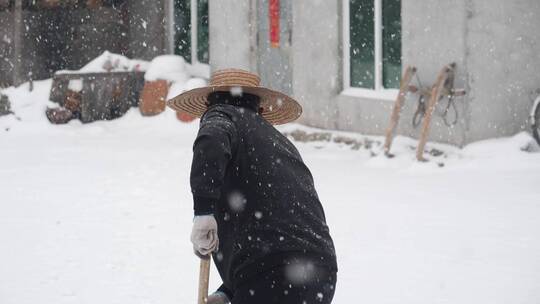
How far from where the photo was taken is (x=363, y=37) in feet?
40.4

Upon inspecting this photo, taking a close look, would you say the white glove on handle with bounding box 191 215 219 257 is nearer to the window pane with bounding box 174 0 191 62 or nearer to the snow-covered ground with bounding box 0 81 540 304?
the snow-covered ground with bounding box 0 81 540 304

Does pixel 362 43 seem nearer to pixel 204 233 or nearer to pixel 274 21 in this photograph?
pixel 274 21

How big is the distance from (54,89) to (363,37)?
635 cm

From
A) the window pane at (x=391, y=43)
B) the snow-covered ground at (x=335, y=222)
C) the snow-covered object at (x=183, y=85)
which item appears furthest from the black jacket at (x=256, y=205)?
the snow-covered object at (x=183, y=85)

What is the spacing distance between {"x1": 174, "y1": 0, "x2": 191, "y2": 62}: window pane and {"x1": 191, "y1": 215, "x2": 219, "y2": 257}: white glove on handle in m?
13.8

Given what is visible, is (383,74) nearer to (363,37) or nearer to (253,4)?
(363,37)

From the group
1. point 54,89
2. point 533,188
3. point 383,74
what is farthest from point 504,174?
point 54,89

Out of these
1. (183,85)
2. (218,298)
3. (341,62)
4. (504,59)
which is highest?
(504,59)

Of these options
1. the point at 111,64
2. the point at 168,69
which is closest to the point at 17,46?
the point at 111,64

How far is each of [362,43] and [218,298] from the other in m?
9.18

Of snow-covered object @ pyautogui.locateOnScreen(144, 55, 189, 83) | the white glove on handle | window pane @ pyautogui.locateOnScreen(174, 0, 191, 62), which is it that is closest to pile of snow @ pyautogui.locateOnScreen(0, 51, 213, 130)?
snow-covered object @ pyautogui.locateOnScreen(144, 55, 189, 83)

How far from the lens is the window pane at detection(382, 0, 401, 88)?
11.8 metres

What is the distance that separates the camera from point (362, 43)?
40.5 feet

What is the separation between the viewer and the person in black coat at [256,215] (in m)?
3.14
